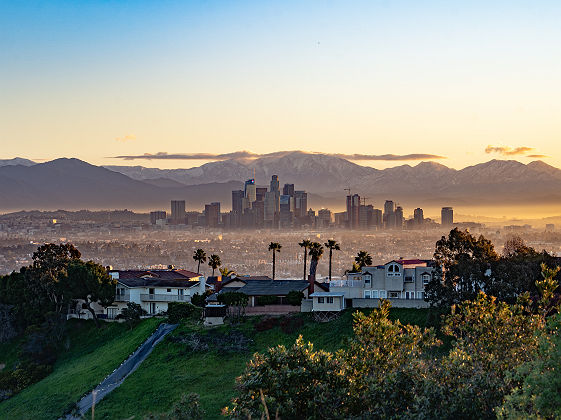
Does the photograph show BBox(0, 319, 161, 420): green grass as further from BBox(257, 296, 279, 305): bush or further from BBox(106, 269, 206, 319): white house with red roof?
BBox(257, 296, 279, 305): bush

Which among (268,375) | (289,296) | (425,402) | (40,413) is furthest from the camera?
(289,296)

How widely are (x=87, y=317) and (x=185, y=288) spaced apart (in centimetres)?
995

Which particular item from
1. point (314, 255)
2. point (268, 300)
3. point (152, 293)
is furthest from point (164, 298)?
point (314, 255)

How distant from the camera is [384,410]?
27625mm

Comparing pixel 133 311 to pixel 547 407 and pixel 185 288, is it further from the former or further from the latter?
pixel 547 407

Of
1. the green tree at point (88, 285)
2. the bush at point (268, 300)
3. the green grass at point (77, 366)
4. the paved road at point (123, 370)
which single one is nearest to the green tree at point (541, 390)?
the paved road at point (123, 370)

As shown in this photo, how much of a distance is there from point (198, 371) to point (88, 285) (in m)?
22.7

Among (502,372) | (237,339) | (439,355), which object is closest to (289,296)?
(237,339)

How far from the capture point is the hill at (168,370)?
155 feet

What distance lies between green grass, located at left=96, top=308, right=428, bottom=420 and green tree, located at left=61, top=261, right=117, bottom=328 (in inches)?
508

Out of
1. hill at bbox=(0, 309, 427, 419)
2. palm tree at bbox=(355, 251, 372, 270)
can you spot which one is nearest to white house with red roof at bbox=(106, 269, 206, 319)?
hill at bbox=(0, 309, 427, 419)

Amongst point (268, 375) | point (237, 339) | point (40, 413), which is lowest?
point (40, 413)

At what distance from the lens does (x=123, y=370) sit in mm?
55031

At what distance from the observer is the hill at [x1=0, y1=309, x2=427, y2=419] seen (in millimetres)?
47344
